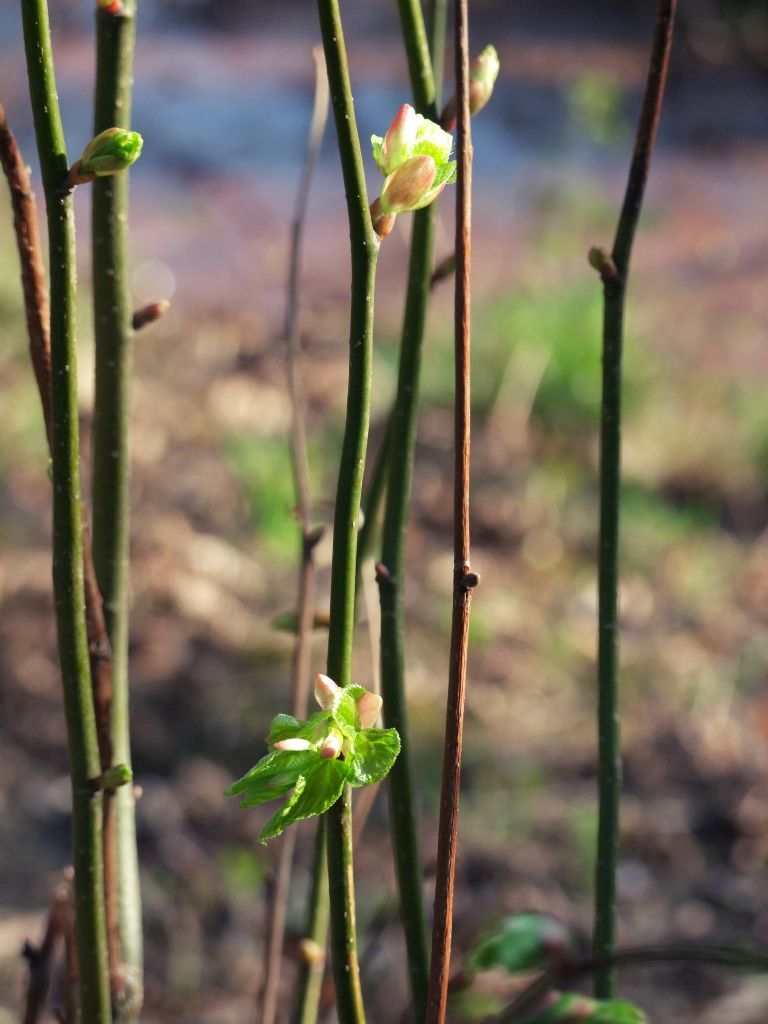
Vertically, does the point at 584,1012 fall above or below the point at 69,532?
below

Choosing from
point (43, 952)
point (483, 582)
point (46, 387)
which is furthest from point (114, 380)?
point (483, 582)

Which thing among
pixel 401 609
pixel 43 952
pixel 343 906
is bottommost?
pixel 43 952

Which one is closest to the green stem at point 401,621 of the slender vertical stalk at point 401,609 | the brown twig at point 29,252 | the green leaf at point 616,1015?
the slender vertical stalk at point 401,609

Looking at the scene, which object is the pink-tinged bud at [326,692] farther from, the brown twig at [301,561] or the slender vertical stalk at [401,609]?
the brown twig at [301,561]

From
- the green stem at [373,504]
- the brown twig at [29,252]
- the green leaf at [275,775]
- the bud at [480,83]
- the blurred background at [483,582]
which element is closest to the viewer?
the green leaf at [275,775]

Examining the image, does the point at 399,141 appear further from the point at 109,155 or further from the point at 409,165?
the point at 109,155

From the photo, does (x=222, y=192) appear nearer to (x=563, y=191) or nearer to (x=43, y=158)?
(x=563, y=191)

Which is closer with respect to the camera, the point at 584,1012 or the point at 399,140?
the point at 399,140
